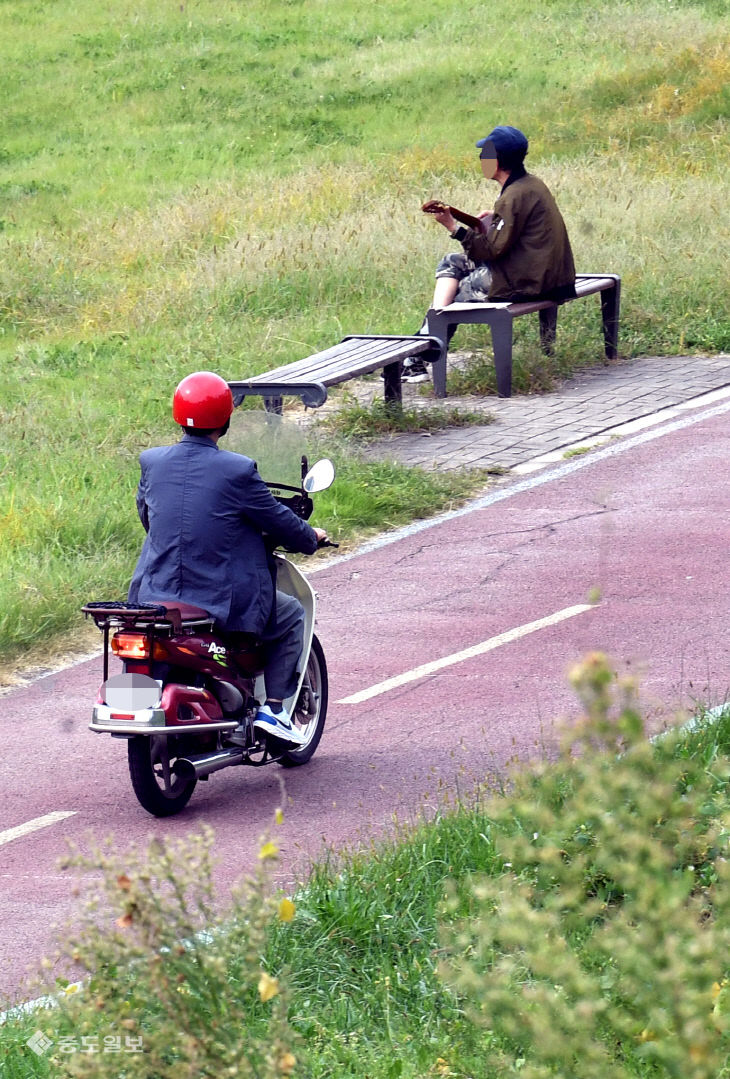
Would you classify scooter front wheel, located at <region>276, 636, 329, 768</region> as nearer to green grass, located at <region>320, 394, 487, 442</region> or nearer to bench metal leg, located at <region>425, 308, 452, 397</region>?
green grass, located at <region>320, 394, 487, 442</region>

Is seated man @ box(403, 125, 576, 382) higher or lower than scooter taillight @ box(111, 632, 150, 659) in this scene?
higher

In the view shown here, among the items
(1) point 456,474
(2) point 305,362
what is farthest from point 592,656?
(2) point 305,362

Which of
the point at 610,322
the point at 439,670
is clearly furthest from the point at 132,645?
the point at 610,322

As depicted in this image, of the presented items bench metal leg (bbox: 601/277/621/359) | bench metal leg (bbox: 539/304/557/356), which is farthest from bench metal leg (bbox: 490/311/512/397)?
bench metal leg (bbox: 601/277/621/359)

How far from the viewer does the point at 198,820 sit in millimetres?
6047

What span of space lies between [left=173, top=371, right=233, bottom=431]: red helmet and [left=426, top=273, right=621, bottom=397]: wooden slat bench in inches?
242

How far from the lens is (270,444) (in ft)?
22.0

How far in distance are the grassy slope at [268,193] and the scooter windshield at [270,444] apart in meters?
2.15

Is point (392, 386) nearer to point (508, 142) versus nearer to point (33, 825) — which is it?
point (508, 142)

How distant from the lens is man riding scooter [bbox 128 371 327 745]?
19.9ft

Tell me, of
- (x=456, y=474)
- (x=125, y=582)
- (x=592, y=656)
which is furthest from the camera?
(x=456, y=474)

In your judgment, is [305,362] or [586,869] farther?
[305,362]

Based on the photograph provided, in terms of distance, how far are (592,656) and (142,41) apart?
134 feet

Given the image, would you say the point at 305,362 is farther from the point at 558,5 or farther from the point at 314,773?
the point at 558,5
